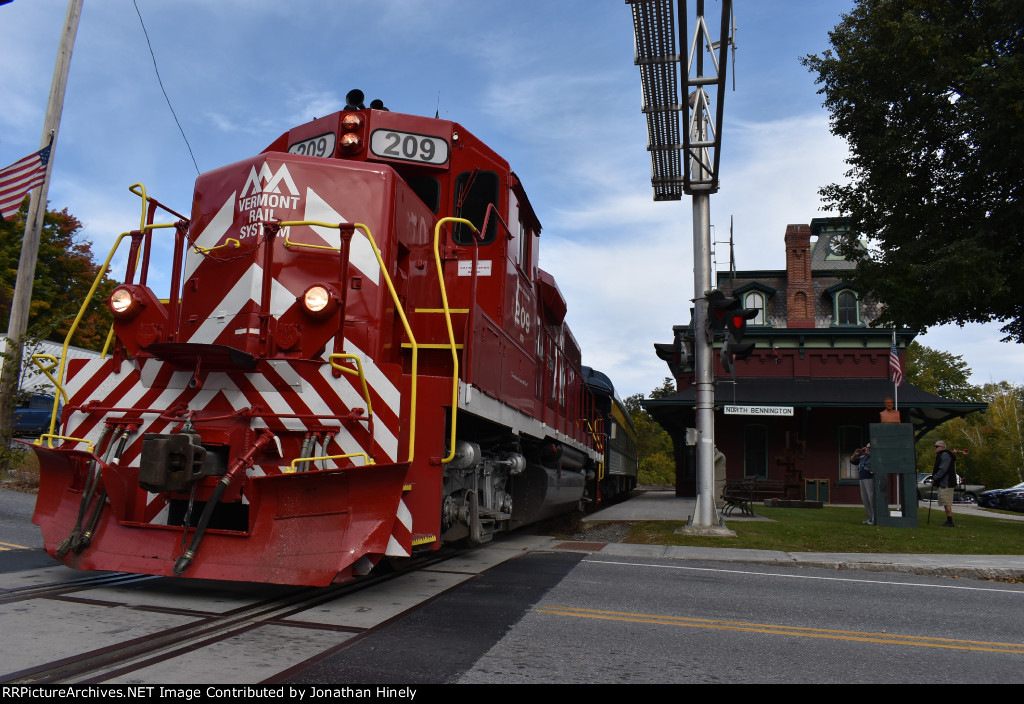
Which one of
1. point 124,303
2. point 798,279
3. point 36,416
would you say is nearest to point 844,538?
point 124,303

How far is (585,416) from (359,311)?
29.4 ft

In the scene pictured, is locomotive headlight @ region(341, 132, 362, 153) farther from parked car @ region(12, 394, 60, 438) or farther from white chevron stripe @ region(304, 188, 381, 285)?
parked car @ region(12, 394, 60, 438)

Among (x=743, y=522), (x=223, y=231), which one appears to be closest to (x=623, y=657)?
(x=223, y=231)

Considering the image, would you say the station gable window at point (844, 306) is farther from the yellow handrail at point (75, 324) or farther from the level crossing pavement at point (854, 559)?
the yellow handrail at point (75, 324)

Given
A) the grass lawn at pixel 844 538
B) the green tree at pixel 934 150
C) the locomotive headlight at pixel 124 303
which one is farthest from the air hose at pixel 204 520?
the green tree at pixel 934 150

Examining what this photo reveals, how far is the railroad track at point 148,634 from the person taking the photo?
2.94 meters

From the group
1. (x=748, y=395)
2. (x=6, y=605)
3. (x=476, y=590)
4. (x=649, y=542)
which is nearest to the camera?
(x=6, y=605)

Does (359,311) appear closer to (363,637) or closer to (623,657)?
(363,637)

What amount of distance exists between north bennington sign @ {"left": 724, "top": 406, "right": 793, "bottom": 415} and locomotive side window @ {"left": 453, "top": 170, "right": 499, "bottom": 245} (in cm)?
1596

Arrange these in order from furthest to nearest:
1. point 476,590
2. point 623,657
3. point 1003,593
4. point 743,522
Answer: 1. point 743,522
2. point 1003,593
3. point 476,590
4. point 623,657

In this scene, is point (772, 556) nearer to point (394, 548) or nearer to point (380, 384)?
point (394, 548)

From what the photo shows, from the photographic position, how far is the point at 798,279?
27.9 meters

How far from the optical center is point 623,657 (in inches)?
144

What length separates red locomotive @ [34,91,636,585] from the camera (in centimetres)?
429
